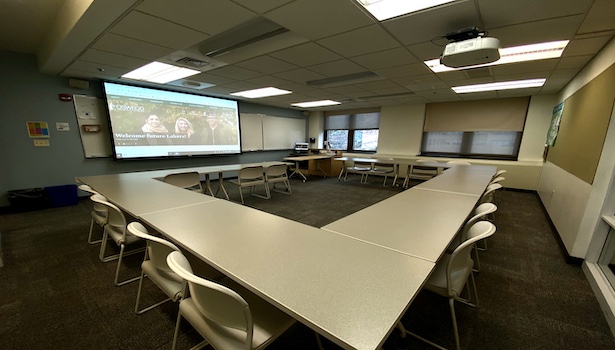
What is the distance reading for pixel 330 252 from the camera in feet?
3.72

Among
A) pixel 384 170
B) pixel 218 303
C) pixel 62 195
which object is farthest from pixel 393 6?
pixel 62 195

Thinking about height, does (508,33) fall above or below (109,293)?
above

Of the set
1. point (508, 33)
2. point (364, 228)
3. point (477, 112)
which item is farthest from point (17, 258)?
point (477, 112)

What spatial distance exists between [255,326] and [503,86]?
6.09m

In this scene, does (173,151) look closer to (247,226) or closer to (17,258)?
(17,258)

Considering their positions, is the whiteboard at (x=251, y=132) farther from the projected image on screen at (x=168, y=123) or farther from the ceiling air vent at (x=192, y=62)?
the ceiling air vent at (x=192, y=62)

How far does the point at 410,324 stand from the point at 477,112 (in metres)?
6.72

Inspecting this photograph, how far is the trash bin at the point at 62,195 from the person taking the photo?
4004mm

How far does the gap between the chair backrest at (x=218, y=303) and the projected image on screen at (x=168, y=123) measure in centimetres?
521

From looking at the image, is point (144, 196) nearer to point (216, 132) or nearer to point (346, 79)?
point (346, 79)

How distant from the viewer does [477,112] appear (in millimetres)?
6133

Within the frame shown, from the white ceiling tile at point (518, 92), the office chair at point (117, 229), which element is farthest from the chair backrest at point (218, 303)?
the white ceiling tile at point (518, 92)

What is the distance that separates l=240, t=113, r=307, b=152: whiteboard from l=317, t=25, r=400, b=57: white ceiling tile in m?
4.88

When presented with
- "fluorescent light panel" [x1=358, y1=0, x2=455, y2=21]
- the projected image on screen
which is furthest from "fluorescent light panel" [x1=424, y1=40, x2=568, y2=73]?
the projected image on screen
